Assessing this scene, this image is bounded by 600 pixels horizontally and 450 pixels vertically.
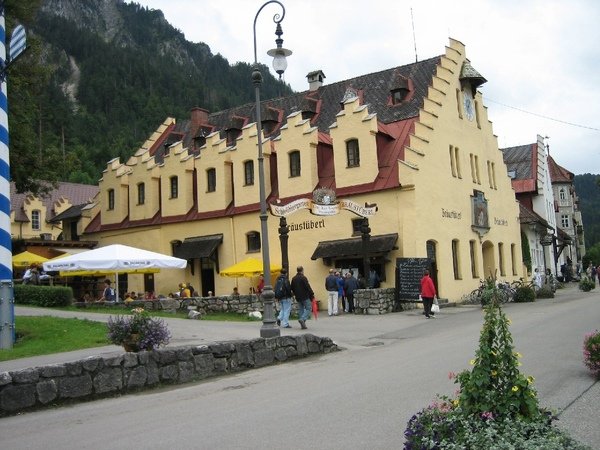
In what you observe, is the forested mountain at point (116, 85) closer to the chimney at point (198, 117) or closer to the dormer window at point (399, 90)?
the chimney at point (198, 117)

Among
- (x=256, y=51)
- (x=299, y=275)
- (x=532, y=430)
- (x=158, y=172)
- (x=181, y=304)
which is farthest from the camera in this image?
(x=158, y=172)

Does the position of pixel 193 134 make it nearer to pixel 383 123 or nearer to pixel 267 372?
pixel 383 123

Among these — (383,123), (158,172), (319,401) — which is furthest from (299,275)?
(158,172)

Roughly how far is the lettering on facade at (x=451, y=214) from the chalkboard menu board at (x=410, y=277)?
6.11 m

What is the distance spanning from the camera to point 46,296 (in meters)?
25.5

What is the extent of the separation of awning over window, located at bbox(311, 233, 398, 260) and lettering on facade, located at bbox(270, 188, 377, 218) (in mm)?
2391

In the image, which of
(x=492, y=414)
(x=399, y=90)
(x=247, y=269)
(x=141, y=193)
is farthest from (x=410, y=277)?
(x=492, y=414)

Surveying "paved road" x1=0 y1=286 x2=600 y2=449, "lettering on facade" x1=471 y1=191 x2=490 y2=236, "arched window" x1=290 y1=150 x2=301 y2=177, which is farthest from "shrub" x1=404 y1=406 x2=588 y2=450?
"lettering on facade" x1=471 y1=191 x2=490 y2=236

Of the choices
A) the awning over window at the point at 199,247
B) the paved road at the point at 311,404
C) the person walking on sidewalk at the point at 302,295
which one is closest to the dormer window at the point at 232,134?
the awning over window at the point at 199,247

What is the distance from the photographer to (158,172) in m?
39.6

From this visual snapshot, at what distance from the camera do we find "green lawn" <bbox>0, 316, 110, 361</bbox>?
13529mm

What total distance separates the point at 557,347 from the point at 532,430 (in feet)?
31.8

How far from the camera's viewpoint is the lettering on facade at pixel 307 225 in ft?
104

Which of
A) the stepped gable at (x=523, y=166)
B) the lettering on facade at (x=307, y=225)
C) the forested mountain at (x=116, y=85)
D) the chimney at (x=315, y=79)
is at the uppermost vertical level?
the forested mountain at (x=116, y=85)
